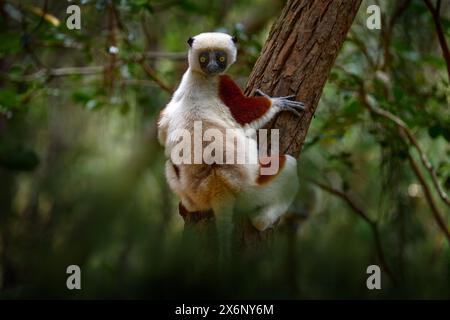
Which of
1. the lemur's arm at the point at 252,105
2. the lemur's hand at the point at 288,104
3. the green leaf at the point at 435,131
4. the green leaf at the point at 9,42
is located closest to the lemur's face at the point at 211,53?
the lemur's arm at the point at 252,105

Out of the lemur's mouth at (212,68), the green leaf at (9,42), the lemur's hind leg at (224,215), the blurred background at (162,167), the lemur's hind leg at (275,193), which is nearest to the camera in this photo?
the blurred background at (162,167)

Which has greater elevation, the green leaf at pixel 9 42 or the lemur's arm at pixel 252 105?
the green leaf at pixel 9 42

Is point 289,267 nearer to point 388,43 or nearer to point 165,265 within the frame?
point 165,265

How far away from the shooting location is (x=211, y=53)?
3.79 m

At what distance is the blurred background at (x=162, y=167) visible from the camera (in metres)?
1.55

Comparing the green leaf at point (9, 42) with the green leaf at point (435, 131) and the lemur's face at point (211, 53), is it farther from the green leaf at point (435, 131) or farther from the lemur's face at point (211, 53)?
the green leaf at point (435, 131)

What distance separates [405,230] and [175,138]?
3.17 meters

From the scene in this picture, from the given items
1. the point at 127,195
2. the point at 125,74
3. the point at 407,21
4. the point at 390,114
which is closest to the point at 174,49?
the point at 125,74

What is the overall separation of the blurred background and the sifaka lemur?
261 mm

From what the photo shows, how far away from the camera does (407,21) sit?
597cm

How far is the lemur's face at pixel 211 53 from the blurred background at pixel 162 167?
80 cm

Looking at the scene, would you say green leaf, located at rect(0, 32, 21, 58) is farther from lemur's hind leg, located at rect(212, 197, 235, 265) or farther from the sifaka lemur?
lemur's hind leg, located at rect(212, 197, 235, 265)

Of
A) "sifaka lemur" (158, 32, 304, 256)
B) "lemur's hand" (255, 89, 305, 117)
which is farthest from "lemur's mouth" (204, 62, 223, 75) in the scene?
"lemur's hand" (255, 89, 305, 117)

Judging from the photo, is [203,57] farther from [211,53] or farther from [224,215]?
[224,215]
